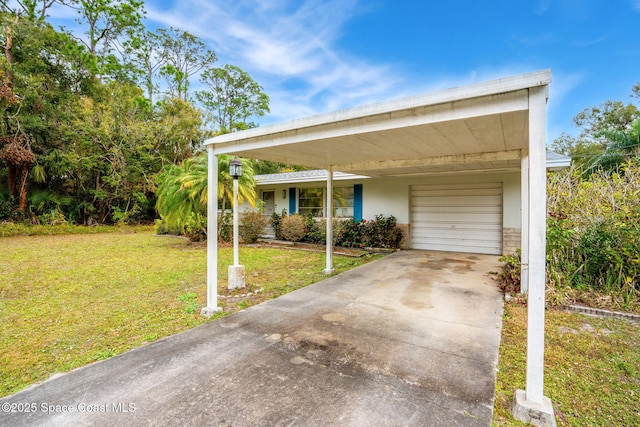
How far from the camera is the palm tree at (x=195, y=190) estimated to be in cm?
912

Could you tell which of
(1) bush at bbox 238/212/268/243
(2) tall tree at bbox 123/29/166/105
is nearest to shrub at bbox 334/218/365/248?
(1) bush at bbox 238/212/268/243

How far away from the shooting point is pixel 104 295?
5242 mm

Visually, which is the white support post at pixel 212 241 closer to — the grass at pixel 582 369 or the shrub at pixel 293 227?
the grass at pixel 582 369

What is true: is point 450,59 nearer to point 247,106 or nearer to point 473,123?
point 473,123

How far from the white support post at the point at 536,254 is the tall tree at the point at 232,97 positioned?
24.5m

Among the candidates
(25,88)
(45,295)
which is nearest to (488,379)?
(45,295)

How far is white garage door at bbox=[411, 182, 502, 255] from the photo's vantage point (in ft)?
29.8

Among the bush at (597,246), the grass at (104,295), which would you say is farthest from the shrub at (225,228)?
the bush at (597,246)

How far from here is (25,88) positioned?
1337 cm

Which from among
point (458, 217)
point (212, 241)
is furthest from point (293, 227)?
point (212, 241)

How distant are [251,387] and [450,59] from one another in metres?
13.2

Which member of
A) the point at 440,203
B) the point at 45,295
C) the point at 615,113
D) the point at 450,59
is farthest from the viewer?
the point at 615,113

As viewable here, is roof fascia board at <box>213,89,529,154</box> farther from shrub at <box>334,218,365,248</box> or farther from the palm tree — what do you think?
shrub at <box>334,218,365,248</box>

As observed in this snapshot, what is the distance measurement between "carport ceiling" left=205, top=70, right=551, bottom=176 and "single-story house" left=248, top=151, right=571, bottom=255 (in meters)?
4.00
